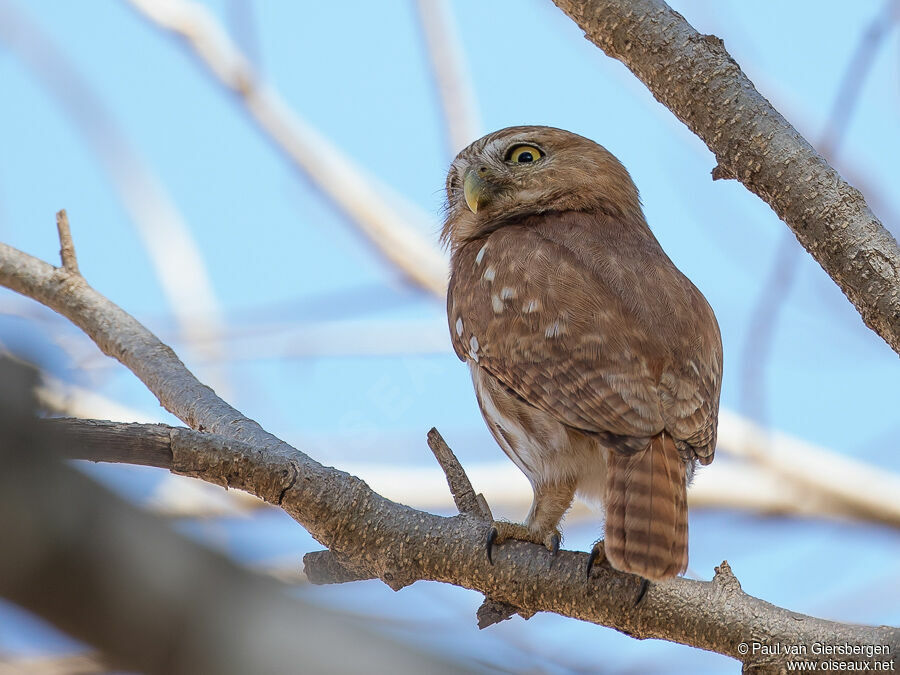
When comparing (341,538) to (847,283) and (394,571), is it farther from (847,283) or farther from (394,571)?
(847,283)

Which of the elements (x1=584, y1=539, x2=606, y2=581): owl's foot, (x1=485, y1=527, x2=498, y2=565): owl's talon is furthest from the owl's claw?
(x1=485, y1=527, x2=498, y2=565): owl's talon

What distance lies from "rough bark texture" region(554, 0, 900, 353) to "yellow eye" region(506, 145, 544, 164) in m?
1.61

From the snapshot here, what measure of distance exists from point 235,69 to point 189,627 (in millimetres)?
9072

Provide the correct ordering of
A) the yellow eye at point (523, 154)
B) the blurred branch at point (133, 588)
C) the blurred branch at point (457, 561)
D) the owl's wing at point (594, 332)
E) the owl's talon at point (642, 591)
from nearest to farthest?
1. the blurred branch at point (133, 588)
2. the blurred branch at point (457, 561)
3. the owl's talon at point (642, 591)
4. the owl's wing at point (594, 332)
5. the yellow eye at point (523, 154)

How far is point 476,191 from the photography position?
5219 mm

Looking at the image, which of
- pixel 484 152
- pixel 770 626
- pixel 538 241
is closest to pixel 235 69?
pixel 484 152

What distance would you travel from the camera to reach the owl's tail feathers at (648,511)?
288 centimetres

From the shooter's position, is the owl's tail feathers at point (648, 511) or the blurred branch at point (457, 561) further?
the owl's tail feathers at point (648, 511)

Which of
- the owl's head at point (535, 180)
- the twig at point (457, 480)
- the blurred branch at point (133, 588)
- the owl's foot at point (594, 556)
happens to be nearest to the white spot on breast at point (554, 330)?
the twig at point (457, 480)

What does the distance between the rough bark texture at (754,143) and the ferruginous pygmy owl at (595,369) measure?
640mm

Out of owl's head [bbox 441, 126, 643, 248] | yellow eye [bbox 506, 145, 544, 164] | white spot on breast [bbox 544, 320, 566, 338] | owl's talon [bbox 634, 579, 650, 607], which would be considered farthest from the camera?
yellow eye [bbox 506, 145, 544, 164]

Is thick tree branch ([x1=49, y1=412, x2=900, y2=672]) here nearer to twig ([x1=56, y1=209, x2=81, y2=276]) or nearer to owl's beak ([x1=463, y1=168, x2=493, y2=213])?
twig ([x1=56, y1=209, x2=81, y2=276])

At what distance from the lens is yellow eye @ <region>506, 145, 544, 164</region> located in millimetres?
5379

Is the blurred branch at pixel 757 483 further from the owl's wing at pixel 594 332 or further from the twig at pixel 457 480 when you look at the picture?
the twig at pixel 457 480
